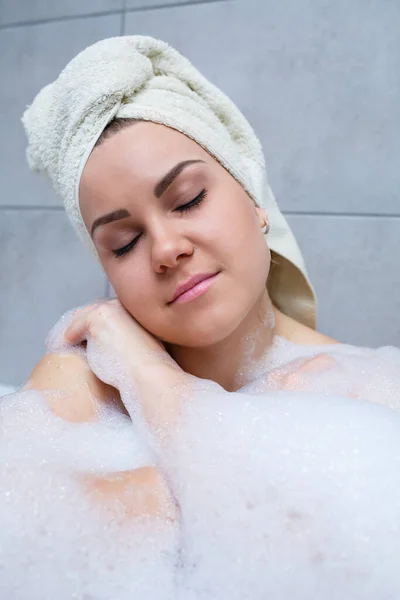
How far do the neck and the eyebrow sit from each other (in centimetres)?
24

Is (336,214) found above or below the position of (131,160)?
below

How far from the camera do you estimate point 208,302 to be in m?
0.65

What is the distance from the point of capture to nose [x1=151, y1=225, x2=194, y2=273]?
62 centimetres

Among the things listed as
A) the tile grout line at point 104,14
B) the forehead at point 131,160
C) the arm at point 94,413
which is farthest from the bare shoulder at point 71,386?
the tile grout line at point 104,14

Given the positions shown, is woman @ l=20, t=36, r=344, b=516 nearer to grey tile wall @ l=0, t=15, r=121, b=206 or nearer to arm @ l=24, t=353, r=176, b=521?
arm @ l=24, t=353, r=176, b=521

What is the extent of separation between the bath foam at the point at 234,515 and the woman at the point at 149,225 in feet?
0.26

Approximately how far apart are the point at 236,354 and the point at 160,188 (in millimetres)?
286

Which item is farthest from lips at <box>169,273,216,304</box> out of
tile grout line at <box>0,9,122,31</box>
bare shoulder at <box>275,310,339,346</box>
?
tile grout line at <box>0,9,122,31</box>

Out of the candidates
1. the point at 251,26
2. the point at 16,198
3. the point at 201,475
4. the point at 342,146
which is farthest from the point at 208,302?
the point at 16,198

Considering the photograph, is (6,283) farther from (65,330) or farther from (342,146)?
(342,146)

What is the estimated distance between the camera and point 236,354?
77cm

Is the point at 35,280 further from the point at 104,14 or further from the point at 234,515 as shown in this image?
the point at 234,515

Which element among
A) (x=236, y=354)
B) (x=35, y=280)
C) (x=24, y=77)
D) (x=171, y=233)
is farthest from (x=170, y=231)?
(x=24, y=77)

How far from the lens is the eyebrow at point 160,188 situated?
627mm
